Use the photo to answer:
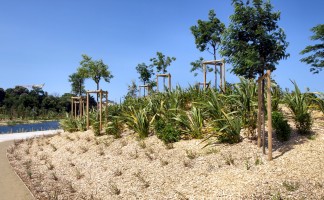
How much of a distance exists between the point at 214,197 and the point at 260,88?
245cm

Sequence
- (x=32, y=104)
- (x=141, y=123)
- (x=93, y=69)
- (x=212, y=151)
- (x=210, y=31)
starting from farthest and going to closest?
(x=32, y=104) < (x=93, y=69) < (x=210, y=31) < (x=141, y=123) < (x=212, y=151)

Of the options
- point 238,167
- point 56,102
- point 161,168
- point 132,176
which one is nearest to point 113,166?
point 132,176

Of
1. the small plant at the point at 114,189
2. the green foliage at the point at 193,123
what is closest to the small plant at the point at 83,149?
the green foliage at the point at 193,123

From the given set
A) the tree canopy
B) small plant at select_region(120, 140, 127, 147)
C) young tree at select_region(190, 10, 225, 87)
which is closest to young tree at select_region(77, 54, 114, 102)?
the tree canopy

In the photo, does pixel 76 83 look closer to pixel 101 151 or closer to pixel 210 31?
pixel 210 31

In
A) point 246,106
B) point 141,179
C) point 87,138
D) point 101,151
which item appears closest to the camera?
point 141,179

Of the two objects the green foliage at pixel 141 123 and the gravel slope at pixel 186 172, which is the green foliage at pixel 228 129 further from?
the green foliage at pixel 141 123

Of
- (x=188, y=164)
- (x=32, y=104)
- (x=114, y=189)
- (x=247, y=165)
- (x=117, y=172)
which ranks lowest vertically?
(x=114, y=189)

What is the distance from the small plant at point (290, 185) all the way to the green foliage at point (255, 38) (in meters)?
2.57

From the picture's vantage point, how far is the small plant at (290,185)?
14.7 feet

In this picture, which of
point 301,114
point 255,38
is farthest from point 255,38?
point 301,114

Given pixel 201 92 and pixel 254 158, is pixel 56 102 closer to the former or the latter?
pixel 201 92

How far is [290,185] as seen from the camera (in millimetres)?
→ 4559

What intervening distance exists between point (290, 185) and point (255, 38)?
10.8 ft
